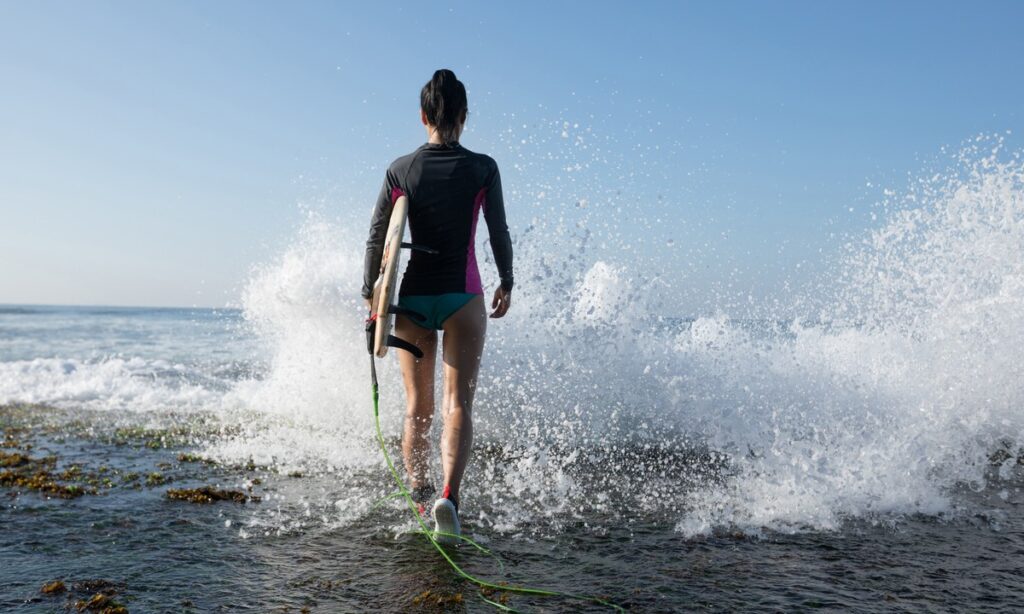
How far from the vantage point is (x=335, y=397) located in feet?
27.0

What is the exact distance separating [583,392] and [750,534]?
3.45m

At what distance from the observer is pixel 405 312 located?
3705mm

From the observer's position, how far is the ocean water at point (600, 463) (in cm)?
301

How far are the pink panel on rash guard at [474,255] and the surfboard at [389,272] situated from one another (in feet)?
1.26

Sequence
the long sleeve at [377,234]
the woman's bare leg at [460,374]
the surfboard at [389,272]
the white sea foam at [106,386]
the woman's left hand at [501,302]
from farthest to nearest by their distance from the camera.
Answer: the white sea foam at [106,386]
the woman's left hand at [501,302]
the long sleeve at [377,234]
the woman's bare leg at [460,374]
the surfboard at [389,272]

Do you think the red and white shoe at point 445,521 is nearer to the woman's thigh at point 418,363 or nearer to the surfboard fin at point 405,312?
the woman's thigh at point 418,363

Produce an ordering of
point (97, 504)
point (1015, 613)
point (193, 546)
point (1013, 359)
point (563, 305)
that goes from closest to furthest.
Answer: point (1015, 613) < point (193, 546) < point (97, 504) < point (563, 305) < point (1013, 359)

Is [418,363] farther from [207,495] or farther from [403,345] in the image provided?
[207,495]

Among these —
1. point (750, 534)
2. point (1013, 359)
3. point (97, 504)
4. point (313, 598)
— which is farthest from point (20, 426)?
point (1013, 359)

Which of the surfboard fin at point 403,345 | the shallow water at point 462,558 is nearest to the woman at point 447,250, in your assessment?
the surfboard fin at point 403,345

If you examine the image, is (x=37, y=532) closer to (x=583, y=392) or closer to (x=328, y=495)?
(x=328, y=495)

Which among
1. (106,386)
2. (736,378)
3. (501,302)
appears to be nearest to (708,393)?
(736,378)

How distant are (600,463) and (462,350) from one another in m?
2.42

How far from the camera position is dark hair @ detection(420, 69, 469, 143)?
368 centimetres
